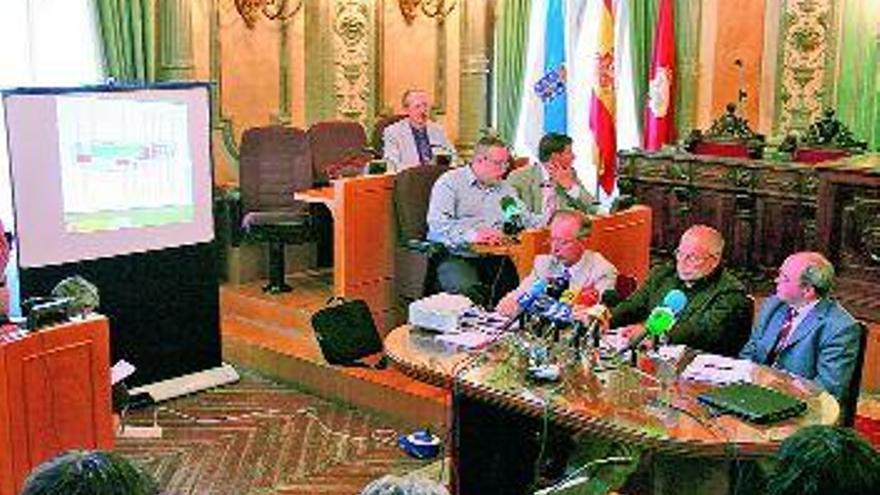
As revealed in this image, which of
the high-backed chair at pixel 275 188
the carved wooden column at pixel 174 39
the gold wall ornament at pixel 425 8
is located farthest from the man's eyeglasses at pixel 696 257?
the gold wall ornament at pixel 425 8

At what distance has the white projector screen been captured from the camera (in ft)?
18.5

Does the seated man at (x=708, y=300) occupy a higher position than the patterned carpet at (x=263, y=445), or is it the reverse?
the seated man at (x=708, y=300)

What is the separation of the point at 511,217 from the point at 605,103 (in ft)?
9.92

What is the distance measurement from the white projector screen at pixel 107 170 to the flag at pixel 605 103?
13.0 ft

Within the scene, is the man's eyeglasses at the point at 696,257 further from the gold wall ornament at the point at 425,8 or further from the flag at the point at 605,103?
the gold wall ornament at the point at 425,8

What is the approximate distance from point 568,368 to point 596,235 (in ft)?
7.31

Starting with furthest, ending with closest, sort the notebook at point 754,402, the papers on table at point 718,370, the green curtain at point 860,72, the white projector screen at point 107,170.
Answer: the green curtain at point 860,72 → the white projector screen at point 107,170 → the papers on table at point 718,370 → the notebook at point 754,402

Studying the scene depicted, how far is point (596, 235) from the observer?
6.49 metres

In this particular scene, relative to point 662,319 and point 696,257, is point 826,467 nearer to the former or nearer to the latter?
point 662,319

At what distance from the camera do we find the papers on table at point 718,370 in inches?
167

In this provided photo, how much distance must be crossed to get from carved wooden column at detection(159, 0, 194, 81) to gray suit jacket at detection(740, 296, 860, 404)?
4708 mm

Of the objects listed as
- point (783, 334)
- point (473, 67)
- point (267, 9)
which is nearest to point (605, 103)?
point (473, 67)

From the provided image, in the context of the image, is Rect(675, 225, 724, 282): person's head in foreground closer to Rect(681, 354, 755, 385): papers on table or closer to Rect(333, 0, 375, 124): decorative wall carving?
Rect(681, 354, 755, 385): papers on table

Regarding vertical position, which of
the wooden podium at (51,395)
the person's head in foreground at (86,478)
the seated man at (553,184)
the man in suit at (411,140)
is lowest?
the wooden podium at (51,395)
